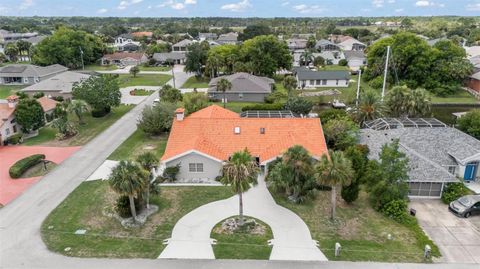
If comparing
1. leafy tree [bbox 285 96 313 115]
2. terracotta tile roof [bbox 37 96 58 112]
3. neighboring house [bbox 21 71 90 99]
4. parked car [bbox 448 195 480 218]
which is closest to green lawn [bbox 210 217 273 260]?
parked car [bbox 448 195 480 218]

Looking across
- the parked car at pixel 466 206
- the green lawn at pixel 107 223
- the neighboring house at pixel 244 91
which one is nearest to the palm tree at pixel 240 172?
the green lawn at pixel 107 223

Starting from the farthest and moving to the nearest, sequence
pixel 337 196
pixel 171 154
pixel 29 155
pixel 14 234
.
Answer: pixel 29 155
pixel 171 154
pixel 337 196
pixel 14 234

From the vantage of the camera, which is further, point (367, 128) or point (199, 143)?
point (367, 128)

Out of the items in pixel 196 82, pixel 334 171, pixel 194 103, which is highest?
pixel 334 171

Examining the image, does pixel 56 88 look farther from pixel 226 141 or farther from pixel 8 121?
pixel 226 141

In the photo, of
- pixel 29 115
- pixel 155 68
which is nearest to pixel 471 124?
pixel 29 115

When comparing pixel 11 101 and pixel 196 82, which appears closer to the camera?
pixel 11 101

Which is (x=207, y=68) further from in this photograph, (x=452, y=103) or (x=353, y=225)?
(x=353, y=225)

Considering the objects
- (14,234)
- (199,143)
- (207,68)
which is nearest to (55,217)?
(14,234)
